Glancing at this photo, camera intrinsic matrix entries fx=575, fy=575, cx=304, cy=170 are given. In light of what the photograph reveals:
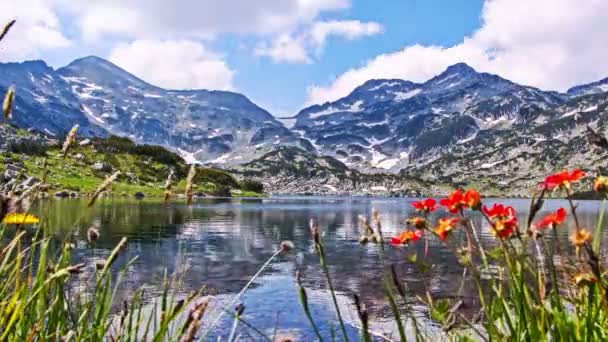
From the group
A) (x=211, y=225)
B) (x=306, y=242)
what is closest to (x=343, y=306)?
(x=306, y=242)

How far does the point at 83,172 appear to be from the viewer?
506 feet

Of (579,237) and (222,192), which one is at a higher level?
(222,192)

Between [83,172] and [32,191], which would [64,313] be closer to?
[32,191]

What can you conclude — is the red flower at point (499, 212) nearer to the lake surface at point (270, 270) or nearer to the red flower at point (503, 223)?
the red flower at point (503, 223)

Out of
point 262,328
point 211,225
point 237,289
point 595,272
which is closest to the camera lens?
point 595,272

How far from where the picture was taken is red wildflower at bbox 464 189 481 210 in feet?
8.48

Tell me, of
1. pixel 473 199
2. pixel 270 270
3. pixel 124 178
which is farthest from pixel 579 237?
pixel 124 178

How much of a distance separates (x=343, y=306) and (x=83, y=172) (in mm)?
144624

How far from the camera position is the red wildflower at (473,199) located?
2586mm

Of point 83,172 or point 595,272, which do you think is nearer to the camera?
point 595,272

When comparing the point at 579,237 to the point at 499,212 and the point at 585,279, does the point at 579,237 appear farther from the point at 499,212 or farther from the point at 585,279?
the point at 499,212

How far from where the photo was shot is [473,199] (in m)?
2.60

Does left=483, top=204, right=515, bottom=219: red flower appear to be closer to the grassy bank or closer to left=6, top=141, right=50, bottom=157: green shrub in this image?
the grassy bank

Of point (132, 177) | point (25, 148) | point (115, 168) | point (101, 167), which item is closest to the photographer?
point (115, 168)
